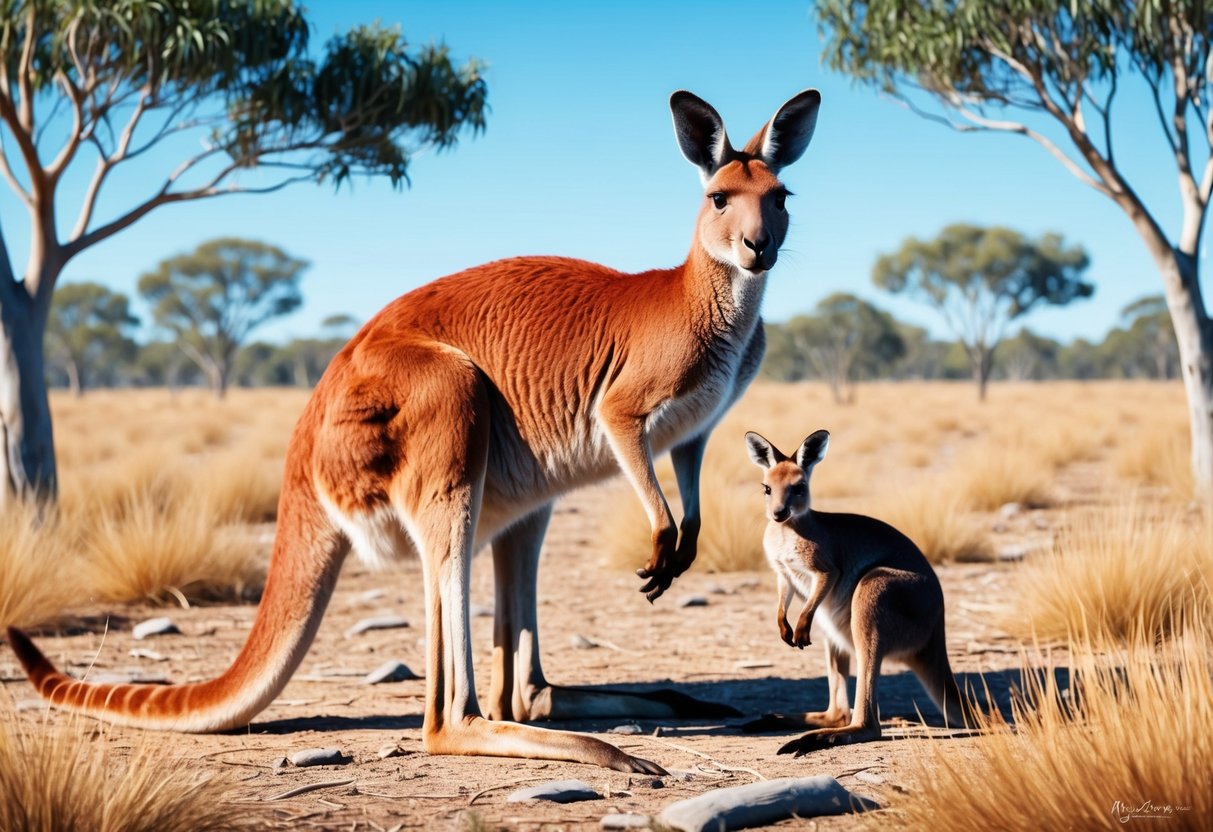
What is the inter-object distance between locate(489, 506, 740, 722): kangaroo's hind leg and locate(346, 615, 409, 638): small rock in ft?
9.16

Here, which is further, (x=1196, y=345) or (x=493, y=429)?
(x=1196, y=345)

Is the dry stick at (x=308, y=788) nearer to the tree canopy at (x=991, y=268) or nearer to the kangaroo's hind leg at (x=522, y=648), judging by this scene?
the kangaroo's hind leg at (x=522, y=648)

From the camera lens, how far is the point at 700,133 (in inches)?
174

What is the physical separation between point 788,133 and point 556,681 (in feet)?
10.0

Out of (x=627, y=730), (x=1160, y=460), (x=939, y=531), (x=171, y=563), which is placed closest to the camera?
(x=627, y=730)

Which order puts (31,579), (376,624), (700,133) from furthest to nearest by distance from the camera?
1. (376,624)
2. (31,579)
3. (700,133)

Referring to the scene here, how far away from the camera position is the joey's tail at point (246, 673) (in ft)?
14.5

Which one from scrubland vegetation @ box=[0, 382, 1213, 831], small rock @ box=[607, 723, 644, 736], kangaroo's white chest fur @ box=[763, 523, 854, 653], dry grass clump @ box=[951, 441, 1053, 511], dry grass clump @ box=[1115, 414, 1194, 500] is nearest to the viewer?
scrubland vegetation @ box=[0, 382, 1213, 831]

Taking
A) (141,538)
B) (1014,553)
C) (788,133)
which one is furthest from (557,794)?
(1014,553)

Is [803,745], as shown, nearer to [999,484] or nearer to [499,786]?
[499,786]

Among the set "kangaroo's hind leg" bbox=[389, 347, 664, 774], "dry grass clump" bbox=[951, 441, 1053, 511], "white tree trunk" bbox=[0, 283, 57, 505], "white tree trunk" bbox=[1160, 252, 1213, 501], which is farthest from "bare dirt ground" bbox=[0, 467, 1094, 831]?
"white tree trunk" bbox=[0, 283, 57, 505]

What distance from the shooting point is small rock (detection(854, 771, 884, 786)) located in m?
3.59

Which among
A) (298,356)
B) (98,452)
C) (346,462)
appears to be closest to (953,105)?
(346,462)

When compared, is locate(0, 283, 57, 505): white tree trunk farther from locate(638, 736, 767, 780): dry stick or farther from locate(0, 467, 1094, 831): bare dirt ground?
locate(638, 736, 767, 780): dry stick
